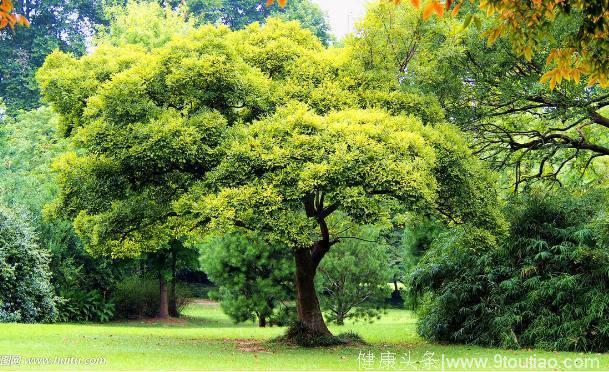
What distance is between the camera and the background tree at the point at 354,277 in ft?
68.7

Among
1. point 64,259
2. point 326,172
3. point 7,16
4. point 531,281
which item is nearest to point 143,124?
point 326,172

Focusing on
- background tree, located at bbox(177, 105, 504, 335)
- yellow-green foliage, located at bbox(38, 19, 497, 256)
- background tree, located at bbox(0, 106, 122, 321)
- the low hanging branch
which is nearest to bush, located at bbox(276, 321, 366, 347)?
background tree, located at bbox(177, 105, 504, 335)

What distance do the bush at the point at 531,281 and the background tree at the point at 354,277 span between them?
5358mm

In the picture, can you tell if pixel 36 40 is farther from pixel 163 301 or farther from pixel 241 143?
pixel 241 143

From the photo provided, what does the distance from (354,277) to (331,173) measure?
1110 cm

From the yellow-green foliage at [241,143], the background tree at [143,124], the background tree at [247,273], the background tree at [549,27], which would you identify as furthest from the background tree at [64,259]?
the background tree at [549,27]

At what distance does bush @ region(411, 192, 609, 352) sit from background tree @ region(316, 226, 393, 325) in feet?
17.6

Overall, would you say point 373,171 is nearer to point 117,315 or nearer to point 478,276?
point 478,276

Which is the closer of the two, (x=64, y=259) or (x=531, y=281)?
(x=531, y=281)

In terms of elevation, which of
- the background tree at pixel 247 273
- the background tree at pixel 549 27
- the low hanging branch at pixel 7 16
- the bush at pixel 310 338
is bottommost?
the bush at pixel 310 338

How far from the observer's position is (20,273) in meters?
19.6

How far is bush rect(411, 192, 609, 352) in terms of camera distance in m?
12.7

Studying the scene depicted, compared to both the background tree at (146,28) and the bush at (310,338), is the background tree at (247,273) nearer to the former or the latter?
the bush at (310,338)

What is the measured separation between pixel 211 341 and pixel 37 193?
11630 millimetres
